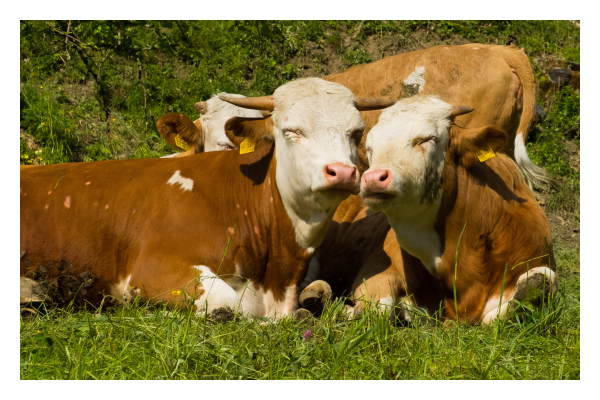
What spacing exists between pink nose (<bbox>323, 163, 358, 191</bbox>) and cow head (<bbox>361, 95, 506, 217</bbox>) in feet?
0.45

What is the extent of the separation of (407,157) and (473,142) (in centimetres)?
65

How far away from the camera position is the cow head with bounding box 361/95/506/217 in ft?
14.3

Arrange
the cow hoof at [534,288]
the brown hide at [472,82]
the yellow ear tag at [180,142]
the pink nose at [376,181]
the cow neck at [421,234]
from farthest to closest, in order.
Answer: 1. the brown hide at [472,82]
2. the yellow ear tag at [180,142]
3. the cow neck at [421,234]
4. the cow hoof at [534,288]
5. the pink nose at [376,181]

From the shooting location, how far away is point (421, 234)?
4883mm

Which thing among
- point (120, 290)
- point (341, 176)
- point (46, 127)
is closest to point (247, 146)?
point (341, 176)

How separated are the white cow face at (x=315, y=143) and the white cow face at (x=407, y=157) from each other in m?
0.20

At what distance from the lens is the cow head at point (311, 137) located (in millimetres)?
4602

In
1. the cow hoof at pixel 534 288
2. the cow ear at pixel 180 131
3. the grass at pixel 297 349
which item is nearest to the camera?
the grass at pixel 297 349

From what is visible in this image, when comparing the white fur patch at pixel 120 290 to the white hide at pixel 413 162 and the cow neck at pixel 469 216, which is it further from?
the cow neck at pixel 469 216

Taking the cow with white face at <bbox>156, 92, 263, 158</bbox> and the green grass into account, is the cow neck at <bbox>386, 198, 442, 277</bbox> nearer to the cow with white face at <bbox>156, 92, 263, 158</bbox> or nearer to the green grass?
the cow with white face at <bbox>156, 92, 263, 158</bbox>

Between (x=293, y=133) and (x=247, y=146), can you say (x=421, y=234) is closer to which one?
(x=293, y=133)

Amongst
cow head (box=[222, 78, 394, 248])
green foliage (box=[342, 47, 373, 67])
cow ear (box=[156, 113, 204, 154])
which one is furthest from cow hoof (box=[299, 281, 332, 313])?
green foliage (box=[342, 47, 373, 67])

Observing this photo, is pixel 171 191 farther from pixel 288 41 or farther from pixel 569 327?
pixel 288 41

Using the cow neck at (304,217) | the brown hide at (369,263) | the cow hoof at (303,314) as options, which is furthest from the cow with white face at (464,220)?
the cow hoof at (303,314)
